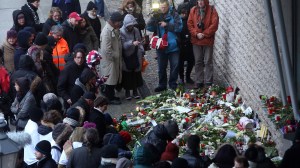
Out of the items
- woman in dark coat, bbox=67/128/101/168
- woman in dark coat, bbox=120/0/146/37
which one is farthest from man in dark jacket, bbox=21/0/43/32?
woman in dark coat, bbox=67/128/101/168

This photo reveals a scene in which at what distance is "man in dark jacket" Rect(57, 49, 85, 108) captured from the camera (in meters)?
16.1

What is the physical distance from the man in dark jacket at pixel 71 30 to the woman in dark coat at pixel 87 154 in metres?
5.71

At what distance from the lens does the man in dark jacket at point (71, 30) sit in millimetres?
18172

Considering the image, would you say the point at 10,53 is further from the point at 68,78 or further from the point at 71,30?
the point at 68,78

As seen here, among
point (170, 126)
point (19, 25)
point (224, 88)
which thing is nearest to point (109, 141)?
point (170, 126)

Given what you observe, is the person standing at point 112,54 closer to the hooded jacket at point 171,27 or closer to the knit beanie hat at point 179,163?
the hooded jacket at point 171,27

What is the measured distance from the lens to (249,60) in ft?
53.5

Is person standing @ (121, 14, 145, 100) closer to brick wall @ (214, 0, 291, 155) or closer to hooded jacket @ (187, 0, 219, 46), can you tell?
hooded jacket @ (187, 0, 219, 46)

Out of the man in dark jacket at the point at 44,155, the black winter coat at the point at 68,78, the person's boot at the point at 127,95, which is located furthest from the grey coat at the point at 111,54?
the man in dark jacket at the point at 44,155

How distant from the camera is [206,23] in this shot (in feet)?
57.7

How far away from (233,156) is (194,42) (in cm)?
616

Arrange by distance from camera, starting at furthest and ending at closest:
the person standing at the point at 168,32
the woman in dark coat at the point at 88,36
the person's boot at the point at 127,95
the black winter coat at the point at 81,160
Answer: the woman in dark coat at the point at 88,36, the person's boot at the point at 127,95, the person standing at the point at 168,32, the black winter coat at the point at 81,160

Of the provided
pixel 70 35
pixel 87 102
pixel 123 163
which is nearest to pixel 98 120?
pixel 87 102

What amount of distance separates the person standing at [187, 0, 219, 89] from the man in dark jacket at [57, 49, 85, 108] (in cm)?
247
